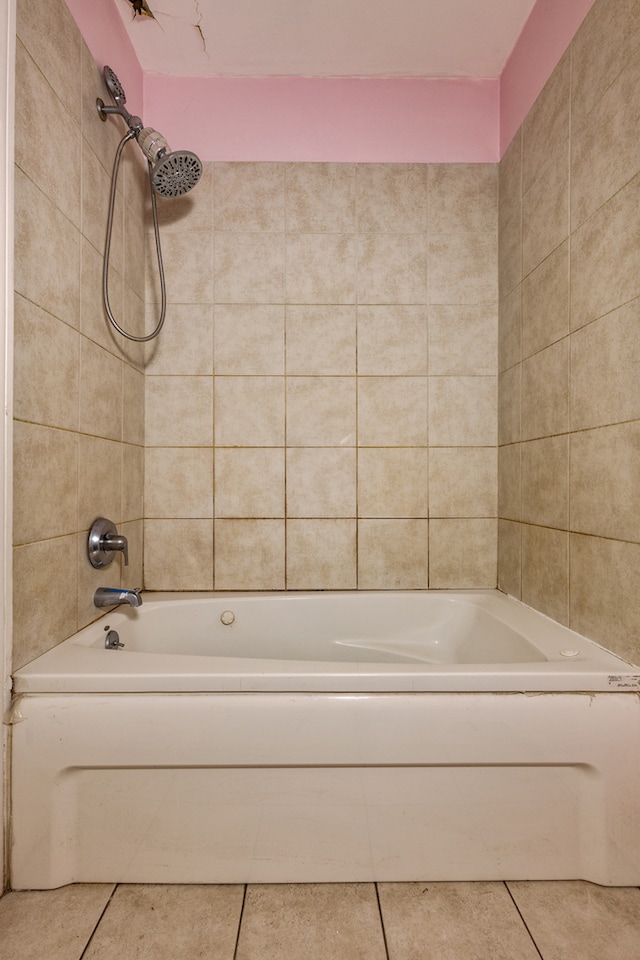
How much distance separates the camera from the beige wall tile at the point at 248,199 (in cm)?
186

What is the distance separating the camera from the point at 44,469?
3.91 ft

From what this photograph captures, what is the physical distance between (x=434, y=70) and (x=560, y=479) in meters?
1.53

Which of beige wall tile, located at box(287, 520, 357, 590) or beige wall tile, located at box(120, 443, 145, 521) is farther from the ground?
beige wall tile, located at box(120, 443, 145, 521)

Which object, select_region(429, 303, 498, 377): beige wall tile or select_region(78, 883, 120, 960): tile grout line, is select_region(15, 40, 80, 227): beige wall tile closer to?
select_region(429, 303, 498, 377): beige wall tile

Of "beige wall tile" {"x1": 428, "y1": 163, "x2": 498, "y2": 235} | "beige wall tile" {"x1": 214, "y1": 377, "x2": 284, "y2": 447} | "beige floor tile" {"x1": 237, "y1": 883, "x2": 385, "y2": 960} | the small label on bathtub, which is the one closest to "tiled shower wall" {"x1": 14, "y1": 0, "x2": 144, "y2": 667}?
"beige wall tile" {"x1": 214, "y1": 377, "x2": 284, "y2": 447}

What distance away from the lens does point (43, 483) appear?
3.90ft

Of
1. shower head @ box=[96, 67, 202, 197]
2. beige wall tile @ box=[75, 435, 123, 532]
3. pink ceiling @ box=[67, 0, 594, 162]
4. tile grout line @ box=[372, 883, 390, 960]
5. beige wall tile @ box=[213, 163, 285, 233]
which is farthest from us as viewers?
beige wall tile @ box=[213, 163, 285, 233]

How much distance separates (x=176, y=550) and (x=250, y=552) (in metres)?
0.27

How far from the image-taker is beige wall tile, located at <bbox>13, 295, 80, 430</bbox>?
109 cm

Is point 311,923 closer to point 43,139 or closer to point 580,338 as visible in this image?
point 580,338

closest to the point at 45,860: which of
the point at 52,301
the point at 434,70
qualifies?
the point at 52,301

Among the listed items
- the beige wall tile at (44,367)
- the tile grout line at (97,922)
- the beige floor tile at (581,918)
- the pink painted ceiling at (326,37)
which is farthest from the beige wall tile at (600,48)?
the tile grout line at (97,922)

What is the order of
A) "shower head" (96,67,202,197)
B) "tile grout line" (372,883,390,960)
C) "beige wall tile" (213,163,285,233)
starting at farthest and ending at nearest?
"beige wall tile" (213,163,285,233) → "shower head" (96,67,202,197) → "tile grout line" (372,883,390,960)

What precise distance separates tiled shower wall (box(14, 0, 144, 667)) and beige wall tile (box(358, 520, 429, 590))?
2.75 ft
